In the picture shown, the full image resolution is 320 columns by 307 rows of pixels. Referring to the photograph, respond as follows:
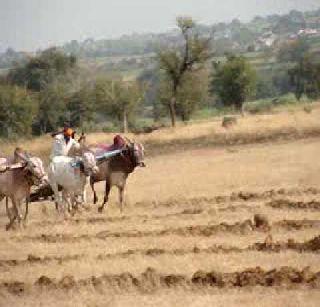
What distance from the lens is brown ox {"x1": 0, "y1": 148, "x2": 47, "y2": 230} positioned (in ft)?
60.6

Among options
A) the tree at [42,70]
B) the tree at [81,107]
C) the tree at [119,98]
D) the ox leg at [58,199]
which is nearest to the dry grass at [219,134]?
the tree at [119,98]

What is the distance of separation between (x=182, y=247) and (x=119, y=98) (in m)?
45.9

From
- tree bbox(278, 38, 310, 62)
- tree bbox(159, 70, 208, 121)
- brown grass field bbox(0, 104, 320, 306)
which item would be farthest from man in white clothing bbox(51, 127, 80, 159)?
tree bbox(278, 38, 310, 62)

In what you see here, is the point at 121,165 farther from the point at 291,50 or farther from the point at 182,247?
the point at 291,50

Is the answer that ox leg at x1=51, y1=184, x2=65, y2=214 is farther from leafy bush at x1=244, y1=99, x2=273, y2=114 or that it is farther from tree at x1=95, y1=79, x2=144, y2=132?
leafy bush at x1=244, y1=99, x2=273, y2=114

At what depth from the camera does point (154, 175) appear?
31.3 m

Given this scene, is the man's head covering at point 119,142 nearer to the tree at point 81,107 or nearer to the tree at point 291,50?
the tree at point 81,107

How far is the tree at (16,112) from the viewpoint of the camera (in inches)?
2297

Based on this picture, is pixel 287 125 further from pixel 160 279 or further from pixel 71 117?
pixel 160 279

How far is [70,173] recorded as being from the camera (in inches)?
765

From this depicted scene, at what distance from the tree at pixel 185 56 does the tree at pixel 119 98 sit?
7.85 meters

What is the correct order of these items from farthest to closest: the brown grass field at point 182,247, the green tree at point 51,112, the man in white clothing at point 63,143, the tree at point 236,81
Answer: the green tree at point 51,112, the tree at point 236,81, the man in white clothing at point 63,143, the brown grass field at point 182,247

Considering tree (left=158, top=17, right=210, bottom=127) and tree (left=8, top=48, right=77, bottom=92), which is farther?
tree (left=8, top=48, right=77, bottom=92)

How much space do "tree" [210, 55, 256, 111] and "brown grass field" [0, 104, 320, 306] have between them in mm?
34435
